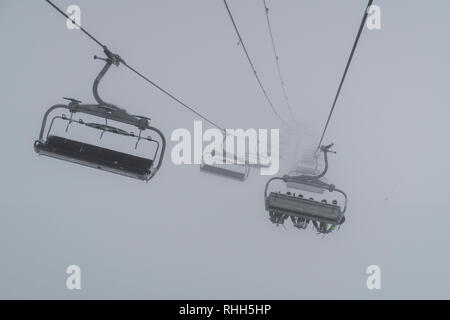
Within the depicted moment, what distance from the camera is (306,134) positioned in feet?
70.0

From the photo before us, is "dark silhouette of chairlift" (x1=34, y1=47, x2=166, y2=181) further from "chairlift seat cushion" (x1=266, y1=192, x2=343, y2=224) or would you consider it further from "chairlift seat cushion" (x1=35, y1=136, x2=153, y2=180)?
"chairlift seat cushion" (x1=266, y1=192, x2=343, y2=224)

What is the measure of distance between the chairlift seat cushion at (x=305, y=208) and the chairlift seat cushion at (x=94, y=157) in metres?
2.16

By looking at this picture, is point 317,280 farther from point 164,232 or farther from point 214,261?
point 164,232

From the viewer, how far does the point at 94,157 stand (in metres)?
3.34

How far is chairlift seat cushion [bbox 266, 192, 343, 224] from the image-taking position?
447 centimetres

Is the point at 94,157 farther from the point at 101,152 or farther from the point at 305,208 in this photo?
the point at 305,208

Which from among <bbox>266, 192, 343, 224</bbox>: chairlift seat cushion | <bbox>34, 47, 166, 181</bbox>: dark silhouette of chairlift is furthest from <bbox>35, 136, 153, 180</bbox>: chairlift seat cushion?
<bbox>266, 192, 343, 224</bbox>: chairlift seat cushion

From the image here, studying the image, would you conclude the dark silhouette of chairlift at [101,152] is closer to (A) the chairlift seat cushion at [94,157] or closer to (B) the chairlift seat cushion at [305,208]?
(A) the chairlift seat cushion at [94,157]

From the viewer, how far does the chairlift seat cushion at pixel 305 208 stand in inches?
176

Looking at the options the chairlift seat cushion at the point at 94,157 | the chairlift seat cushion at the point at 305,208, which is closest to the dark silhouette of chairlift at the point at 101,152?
the chairlift seat cushion at the point at 94,157

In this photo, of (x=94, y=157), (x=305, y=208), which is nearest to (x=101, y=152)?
(x=94, y=157)

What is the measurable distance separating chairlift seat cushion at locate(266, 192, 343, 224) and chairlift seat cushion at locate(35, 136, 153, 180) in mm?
2163

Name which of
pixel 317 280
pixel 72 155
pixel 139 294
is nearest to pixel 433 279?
pixel 317 280
